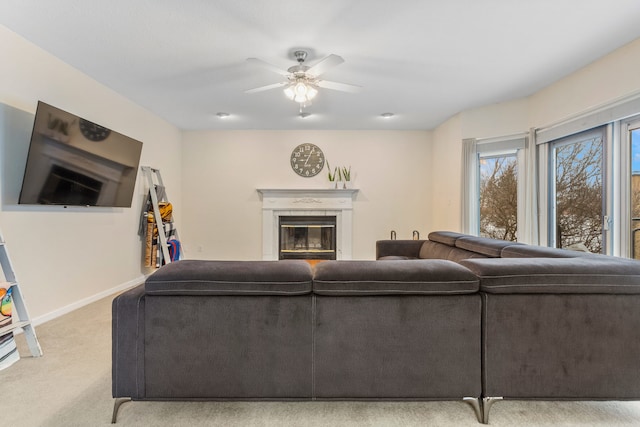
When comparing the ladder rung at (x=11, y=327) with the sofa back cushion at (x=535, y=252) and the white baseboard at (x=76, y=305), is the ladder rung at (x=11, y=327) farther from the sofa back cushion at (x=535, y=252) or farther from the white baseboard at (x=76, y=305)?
the sofa back cushion at (x=535, y=252)

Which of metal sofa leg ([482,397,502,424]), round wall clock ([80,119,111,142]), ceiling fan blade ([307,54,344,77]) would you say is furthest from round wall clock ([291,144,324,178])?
metal sofa leg ([482,397,502,424])

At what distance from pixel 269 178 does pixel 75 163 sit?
9.84 feet

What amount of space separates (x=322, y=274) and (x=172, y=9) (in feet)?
7.10

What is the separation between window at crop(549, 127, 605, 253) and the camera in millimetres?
3199

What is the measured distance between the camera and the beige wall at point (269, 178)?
5.60m

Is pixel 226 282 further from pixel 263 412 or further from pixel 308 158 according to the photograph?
pixel 308 158

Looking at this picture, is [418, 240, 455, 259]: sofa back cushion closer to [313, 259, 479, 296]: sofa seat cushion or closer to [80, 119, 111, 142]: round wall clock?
[313, 259, 479, 296]: sofa seat cushion

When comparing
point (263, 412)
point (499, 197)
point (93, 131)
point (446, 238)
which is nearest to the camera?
point (263, 412)

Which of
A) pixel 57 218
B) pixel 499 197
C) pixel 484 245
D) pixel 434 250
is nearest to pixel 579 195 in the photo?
pixel 499 197

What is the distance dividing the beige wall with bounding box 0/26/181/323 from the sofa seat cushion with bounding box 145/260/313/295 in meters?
2.12

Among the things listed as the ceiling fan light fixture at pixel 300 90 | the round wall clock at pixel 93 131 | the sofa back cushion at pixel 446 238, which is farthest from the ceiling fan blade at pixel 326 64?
the round wall clock at pixel 93 131

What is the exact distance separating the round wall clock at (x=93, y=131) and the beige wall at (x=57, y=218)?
0.24 meters

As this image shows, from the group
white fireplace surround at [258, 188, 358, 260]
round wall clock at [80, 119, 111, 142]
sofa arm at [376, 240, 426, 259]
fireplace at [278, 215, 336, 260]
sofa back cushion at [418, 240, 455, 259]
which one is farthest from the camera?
fireplace at [278, 215, 336, 260]

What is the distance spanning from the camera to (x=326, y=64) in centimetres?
257
